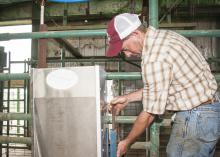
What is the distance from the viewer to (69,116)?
1.58 meters

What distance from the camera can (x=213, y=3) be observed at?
831 cm

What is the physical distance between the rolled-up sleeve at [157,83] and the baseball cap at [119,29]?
24 cm

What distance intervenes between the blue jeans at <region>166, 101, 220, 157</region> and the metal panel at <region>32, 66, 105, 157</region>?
55 cm

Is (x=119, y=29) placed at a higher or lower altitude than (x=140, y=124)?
higher

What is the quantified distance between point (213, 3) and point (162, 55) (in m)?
7.54

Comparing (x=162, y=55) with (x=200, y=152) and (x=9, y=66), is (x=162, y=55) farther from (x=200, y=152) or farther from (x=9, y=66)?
(x=9, y=66)

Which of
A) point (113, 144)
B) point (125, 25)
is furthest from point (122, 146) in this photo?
point (125, 25)

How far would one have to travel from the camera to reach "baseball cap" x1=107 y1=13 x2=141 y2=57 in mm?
1762

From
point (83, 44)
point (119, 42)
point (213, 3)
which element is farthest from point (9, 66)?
point (213, 3)

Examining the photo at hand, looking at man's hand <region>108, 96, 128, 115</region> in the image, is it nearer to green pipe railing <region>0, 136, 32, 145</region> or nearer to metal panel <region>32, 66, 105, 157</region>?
metal panel <region>32, 66, 105, 157</region>

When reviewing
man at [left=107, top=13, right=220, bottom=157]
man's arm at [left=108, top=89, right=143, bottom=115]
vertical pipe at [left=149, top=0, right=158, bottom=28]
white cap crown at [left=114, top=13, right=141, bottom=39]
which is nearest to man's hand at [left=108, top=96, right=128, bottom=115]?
man's arm at [left=108, top=89, right=143, bottom=115]

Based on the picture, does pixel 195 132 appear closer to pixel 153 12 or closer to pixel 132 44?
pixel 132 44

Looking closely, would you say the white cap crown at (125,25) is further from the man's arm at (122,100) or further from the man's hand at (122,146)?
the man's hand at (122,146)

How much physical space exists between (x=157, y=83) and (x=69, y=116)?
1.80 ft
